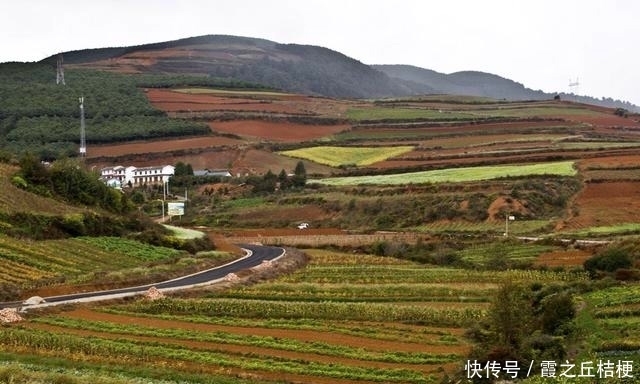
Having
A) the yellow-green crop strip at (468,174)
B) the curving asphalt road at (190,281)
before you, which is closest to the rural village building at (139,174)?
Answer: the yellow-green crop strip at (468,174)

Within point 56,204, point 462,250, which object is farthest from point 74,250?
point 462,250

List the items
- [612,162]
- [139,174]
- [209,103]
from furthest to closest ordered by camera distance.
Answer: [209,103] < [139,174] < [612,162]

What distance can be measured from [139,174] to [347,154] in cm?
3379

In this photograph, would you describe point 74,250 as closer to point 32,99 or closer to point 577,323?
point 577,323

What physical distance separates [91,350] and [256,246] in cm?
4958

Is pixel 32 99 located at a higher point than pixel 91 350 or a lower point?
higher

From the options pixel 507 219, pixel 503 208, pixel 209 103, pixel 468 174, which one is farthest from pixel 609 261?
pixel 209 103

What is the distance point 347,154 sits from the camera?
139250 mm

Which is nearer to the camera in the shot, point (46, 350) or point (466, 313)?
point (46, 350)

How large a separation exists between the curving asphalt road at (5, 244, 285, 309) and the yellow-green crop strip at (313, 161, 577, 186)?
3064 cm

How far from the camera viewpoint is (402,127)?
162 metres

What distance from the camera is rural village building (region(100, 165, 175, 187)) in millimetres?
133875

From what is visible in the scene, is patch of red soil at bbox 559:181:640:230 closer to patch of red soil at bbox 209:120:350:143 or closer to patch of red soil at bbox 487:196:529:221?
patch of red soil at bbox 487:196:529:221

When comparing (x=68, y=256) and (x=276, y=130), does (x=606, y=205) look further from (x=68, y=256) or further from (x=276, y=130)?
(x=276, y=130)
